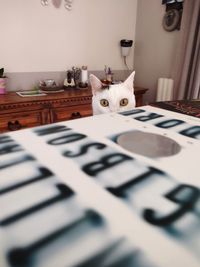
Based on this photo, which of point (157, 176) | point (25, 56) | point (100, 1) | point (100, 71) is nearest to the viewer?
point (157, 176)

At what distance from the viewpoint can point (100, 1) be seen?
7.64 feet

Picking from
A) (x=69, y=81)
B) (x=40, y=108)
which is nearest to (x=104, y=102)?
(x=40, y=108)

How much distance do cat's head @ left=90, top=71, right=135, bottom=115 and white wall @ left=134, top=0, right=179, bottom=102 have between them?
148 centimetres

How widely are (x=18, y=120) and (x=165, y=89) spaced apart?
4.77ft

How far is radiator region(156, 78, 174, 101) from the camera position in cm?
227

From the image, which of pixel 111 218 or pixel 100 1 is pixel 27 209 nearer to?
pixel 111 218

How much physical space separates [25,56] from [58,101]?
577mm

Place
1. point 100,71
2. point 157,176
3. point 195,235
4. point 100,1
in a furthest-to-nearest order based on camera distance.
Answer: point 100,71 < point 100,1 < point 157,176 < point 195,235

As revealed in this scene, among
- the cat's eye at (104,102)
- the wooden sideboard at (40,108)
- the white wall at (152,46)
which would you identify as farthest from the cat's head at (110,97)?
the white wall at (152,46)

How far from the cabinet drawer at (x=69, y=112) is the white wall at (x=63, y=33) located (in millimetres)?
537

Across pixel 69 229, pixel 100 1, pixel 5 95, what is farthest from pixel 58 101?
pixel 69 229

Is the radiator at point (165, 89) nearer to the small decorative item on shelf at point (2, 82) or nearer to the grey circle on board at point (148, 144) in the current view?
the small decorative item on shelf at point (2, 82)

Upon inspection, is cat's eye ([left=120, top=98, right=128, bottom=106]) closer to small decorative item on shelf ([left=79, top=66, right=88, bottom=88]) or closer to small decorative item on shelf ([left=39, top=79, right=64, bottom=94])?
small decorative item on shelf ([left=39, top=79, right=64, bottom=94])

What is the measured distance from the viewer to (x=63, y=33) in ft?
7.27
